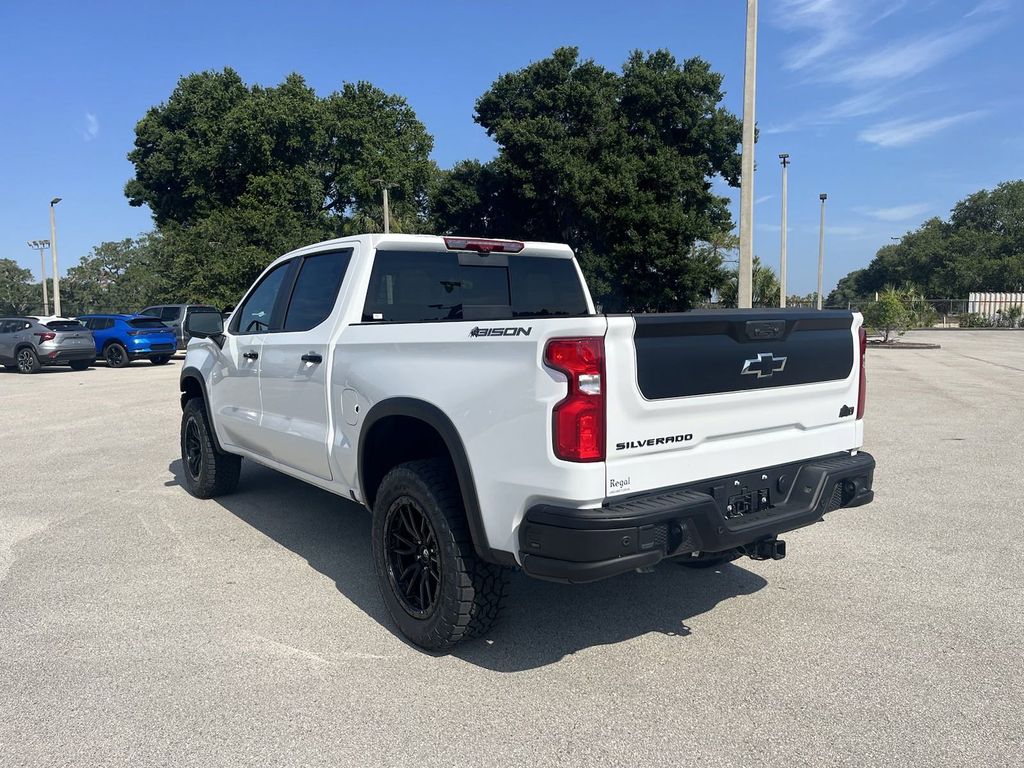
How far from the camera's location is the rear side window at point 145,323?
22266 mm

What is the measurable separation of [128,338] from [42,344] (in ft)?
7.54

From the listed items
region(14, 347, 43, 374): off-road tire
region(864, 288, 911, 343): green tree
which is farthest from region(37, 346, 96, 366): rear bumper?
region(864, 288, 911, 343): green tree

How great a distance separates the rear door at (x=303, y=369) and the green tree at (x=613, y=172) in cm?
2613

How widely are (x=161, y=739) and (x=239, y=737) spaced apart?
11.7 inches

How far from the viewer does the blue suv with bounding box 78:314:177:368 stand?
2220cm

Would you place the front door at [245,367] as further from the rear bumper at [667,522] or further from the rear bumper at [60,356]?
the rear bumper at [60,356]

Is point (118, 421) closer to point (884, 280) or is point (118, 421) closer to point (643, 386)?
point (643, 386)

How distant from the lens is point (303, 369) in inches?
187

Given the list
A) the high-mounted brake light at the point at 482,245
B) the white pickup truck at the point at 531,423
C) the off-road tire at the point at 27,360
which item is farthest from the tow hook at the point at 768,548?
the off-road tire at the point at 27,360

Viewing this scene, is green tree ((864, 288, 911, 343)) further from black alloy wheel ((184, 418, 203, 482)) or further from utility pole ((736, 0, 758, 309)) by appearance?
black alloy wheel ((184, 418, 203, 482))

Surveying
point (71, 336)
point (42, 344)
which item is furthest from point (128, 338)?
point (42, 344)

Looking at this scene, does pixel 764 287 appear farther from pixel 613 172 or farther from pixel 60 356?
pixel 60 356

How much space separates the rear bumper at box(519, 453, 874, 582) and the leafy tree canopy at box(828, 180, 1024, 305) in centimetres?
6706

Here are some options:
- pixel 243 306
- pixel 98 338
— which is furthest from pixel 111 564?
pixel 98 338
